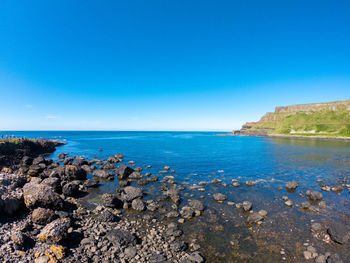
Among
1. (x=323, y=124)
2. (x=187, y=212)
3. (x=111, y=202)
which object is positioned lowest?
(x=187, y=212)

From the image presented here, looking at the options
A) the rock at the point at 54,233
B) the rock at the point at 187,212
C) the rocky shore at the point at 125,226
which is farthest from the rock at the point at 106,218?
the rock at the point at 187,212

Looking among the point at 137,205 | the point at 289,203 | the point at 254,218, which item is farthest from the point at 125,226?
the point at 289,203

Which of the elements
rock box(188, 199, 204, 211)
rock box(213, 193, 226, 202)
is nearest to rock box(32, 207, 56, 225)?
rock box(188, 199, 204, 211)

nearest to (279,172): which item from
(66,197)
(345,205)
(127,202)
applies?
(345,205)

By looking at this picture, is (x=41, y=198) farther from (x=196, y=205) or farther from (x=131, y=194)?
(x=196, y=205)

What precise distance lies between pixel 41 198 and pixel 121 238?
11768 mm

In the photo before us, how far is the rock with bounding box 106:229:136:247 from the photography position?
12935mm

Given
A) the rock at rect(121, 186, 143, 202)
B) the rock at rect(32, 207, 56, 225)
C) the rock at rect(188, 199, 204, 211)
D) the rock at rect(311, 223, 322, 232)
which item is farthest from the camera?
the rock at rect(121, 186, 143, 202)

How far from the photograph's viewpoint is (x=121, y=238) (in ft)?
43.4

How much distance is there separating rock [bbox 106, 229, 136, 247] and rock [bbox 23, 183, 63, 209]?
9.26 m

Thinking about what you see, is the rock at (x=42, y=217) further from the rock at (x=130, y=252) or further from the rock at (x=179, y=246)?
the rock at (x=179, y=246)

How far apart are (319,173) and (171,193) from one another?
3429cm

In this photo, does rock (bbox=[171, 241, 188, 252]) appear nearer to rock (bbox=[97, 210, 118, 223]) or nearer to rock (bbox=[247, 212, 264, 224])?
rock (bbox=[97, 210, 118, 223])

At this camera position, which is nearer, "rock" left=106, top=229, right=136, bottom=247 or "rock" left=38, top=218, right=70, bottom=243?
"rock" left=38, top=218, right=70, bottom=243
